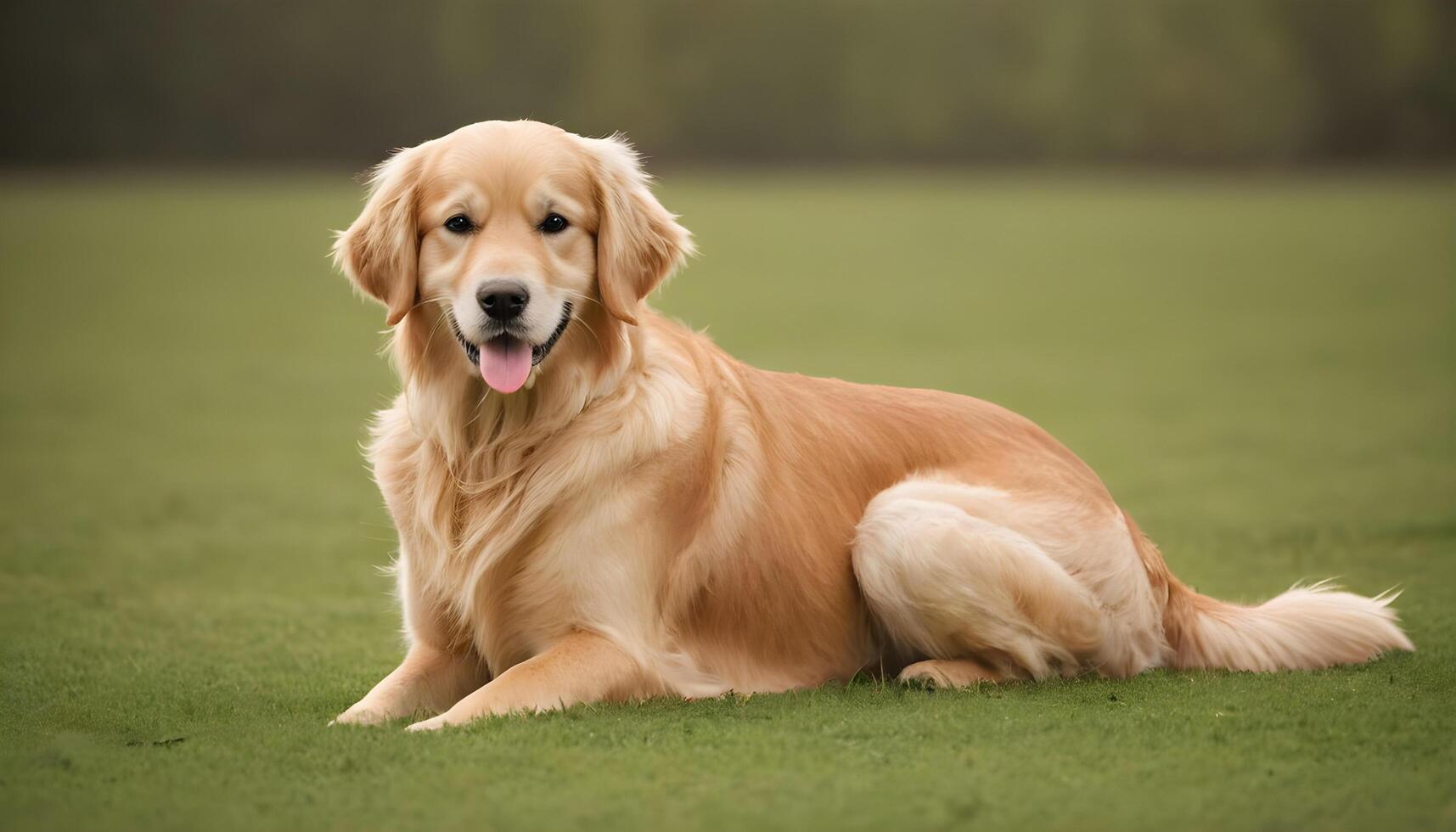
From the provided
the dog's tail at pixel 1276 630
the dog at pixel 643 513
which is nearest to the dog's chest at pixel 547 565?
the dog at pixel 643 513

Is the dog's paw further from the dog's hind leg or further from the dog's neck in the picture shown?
the dog's hind leg

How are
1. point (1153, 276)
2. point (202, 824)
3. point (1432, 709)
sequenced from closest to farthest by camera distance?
point (202, 824) < point (1432, 709) < point (1153, 276)

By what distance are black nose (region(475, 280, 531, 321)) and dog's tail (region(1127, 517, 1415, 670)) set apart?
7.13 feet

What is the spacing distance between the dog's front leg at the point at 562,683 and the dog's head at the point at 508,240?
763mm

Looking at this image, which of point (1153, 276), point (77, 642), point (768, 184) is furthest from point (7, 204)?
point (77, 642)

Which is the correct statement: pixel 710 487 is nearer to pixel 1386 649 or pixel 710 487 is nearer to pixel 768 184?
pixel 1386 649

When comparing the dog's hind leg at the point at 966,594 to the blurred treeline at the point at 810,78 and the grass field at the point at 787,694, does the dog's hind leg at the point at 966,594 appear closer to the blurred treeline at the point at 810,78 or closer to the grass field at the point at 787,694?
the grass field at the point at 787,694

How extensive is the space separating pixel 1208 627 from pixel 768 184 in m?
40.2

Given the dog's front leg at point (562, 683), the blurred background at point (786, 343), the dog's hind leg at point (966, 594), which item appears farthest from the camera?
the dog's hind leg at point (966, 594)

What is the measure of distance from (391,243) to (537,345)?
549 millimetres

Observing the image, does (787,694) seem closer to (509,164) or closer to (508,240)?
(508,240)

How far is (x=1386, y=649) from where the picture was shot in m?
5.15

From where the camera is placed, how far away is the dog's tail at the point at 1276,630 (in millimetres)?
5035

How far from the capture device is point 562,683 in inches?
172
